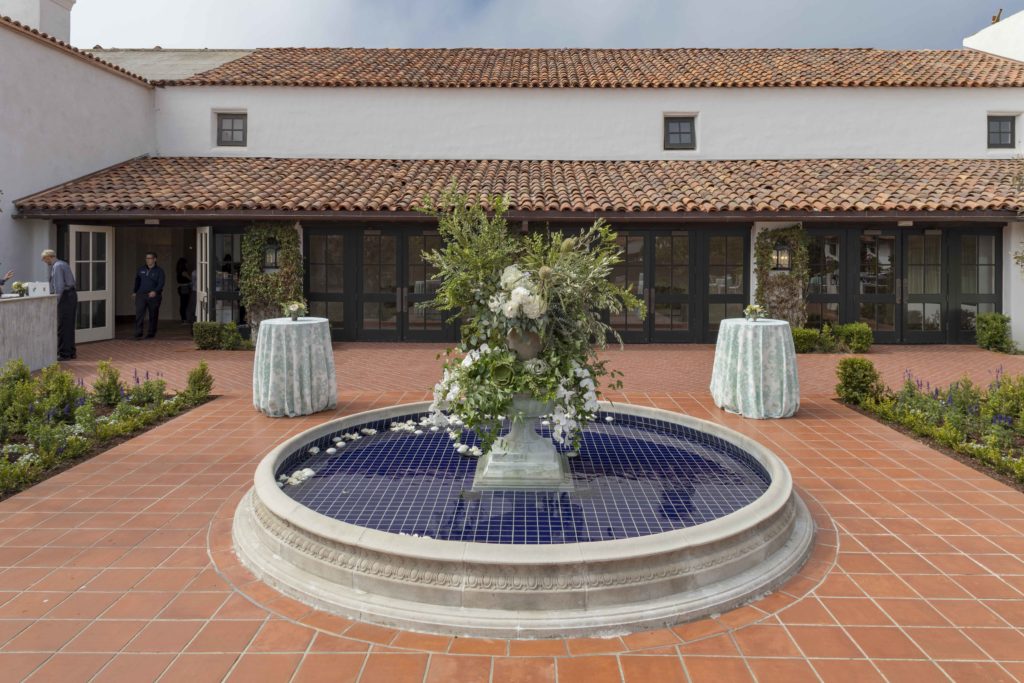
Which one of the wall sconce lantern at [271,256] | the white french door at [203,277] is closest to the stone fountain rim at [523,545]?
the wall sconce lantern at [271,256]

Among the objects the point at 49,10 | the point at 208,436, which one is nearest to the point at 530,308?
the point at 208,436

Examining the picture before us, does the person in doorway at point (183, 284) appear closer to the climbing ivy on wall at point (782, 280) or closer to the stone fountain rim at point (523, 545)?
the climbing ivy on wall at point (782, 280)

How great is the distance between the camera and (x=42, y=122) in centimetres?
1445

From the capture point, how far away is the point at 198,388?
28.5ft

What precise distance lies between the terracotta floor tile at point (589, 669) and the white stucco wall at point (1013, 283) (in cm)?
1546

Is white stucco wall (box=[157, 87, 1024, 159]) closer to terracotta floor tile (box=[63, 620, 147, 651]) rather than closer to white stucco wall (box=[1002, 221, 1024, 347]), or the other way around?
white stucco wall (box=[1002, 221, 1024, 347])

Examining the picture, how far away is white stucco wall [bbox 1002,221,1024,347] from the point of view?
14.7 meters

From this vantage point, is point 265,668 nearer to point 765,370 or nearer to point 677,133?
point 765,370

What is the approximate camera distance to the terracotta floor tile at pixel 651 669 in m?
2.94

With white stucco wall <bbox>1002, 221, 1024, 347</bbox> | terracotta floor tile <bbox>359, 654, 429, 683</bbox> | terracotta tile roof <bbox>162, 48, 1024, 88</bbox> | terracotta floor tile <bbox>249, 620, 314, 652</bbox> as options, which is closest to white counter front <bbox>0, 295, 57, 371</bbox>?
terracotta tile roof <bbox>162, 48, 1024, 88</bbox>

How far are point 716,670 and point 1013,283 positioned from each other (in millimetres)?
15436

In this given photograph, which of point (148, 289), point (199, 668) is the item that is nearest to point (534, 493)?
point (199, 668)

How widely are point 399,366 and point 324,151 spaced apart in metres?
8.07

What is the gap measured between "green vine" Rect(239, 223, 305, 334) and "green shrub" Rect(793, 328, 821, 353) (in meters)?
10.3
